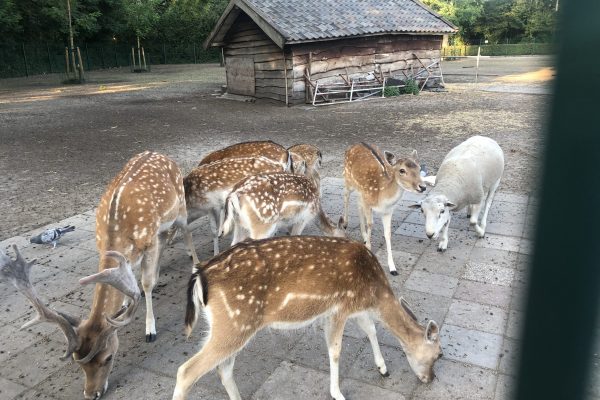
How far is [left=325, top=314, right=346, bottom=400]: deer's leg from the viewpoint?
343cm

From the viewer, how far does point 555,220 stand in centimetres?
88

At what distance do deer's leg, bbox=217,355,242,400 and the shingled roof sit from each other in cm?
1438

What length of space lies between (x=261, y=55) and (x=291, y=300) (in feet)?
54.7

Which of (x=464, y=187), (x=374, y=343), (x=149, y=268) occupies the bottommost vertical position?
(x=374, y=343)

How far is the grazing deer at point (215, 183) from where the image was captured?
18.9 ft

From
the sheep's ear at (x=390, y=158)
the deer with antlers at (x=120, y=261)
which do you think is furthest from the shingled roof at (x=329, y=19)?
the deer with antlers at (x=120, y=261)

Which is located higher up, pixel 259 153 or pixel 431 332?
pixel 259 153

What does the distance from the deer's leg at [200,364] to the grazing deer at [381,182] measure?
8.79ft

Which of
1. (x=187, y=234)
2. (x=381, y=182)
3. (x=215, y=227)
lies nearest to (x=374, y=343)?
(x=381, y=182)

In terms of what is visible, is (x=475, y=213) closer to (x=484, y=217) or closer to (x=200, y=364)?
(x=484, y=217)

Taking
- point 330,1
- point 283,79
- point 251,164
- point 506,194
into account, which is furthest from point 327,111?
point 251,164

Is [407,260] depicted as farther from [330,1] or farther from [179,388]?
[330,1]

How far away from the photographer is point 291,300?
3270 millimetres

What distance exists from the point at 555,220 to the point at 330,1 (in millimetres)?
20647
